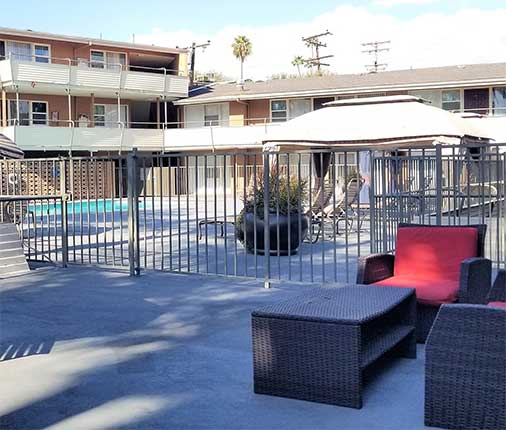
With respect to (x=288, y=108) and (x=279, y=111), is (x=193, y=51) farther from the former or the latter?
(x=288, y=108)

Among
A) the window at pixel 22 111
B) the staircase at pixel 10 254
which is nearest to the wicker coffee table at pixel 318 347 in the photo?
the staircase at pixel 10 254

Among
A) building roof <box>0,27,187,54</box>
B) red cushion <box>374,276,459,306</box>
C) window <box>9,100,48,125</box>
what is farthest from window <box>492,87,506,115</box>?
red cushion <box>374,276,459,306</box>

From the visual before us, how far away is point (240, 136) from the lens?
36375 millimetres

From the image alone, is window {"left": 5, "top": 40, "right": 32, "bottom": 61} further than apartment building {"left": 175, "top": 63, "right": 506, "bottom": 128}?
Yes

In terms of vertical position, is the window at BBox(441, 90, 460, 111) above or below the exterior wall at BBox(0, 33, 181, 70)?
below

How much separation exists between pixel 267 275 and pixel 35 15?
4903 mm

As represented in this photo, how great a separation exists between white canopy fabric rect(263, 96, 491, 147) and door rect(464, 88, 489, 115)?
51.5 ft

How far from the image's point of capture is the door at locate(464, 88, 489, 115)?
106 ft

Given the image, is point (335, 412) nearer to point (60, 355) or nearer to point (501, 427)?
point (501, 427)

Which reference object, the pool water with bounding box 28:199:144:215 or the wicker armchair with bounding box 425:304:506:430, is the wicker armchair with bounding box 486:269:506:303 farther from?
the pool water with bounding box 28:199:144:215

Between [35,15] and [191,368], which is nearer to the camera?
[191,368]

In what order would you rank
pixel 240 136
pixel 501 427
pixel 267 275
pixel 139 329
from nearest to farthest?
pixel 501 427, pixel 139 329, pixel 267 275, pixel 240 136

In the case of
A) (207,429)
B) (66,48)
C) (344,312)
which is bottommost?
(207,429)

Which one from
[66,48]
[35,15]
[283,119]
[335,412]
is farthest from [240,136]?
[335,412]
